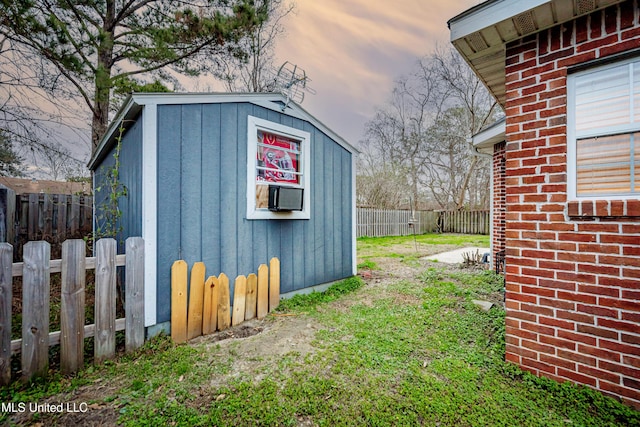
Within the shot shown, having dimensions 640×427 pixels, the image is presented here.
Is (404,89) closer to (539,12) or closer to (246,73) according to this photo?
(246,73)

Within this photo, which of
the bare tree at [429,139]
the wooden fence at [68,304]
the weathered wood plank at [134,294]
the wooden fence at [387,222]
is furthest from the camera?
the bare tree at [429,139]

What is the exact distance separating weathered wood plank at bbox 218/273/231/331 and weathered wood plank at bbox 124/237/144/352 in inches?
30.1

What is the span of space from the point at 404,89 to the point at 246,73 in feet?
37.0

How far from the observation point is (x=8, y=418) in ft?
5.77

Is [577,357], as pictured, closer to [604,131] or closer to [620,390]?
[620,390]

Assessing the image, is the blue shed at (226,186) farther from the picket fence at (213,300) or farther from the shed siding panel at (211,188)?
the picket fence at (213,300)

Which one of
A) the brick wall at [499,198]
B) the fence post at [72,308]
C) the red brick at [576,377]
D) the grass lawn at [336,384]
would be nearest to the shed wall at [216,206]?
the fence post at [72,308]

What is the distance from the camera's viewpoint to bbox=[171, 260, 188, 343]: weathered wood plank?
2820 millimetres

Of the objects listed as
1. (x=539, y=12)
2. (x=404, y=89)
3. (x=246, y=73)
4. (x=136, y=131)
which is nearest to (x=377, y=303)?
(x=539, y=12)

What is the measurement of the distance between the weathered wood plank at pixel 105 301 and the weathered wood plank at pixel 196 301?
0.68 metres

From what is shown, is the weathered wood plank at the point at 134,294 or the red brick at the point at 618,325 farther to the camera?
the weathered wood plank at the point at 134,294

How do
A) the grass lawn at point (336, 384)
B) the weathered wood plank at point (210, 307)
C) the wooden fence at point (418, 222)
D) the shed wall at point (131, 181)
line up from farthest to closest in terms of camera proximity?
the wooden fence at point (418, 222), the shed wall at point (131, 181), the weathered wood plank at point (210, 307), the grass lawn at point (336, 384)

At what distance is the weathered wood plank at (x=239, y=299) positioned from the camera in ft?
10.8

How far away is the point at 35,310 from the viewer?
214cm
